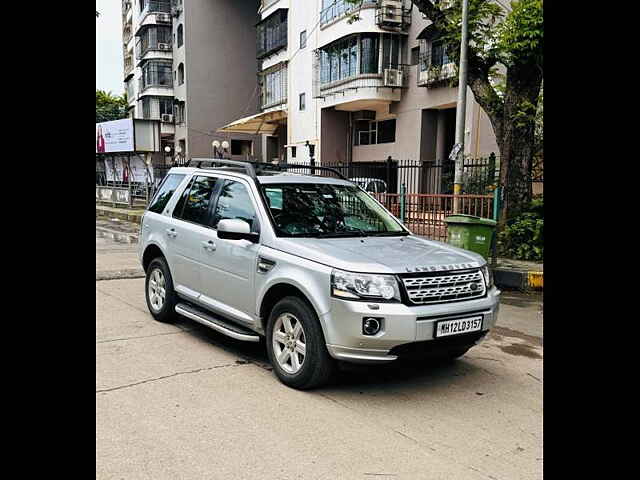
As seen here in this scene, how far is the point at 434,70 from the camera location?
71.9 feet

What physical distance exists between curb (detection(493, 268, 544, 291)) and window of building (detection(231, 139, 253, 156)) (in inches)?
1395

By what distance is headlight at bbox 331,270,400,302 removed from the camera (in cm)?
423

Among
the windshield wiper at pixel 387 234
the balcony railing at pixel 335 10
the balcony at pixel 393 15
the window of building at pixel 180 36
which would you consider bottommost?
the windshield wiper at pixel 387 234

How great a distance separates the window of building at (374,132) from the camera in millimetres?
27381

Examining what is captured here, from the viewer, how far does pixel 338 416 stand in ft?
13.5

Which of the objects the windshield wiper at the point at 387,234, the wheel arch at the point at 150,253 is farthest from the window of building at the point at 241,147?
the windshield wiper at the point at 387,234

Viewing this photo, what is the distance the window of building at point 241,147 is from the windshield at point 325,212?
38.4 metres

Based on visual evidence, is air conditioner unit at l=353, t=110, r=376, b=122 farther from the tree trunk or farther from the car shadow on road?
the car shadow on road

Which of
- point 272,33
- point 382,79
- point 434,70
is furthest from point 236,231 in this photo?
point 272,33

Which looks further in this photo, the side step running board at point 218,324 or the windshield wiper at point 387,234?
the windshield wiper at point 387,234

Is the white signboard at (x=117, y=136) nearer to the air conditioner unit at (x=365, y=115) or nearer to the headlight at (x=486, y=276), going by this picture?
the air conditioner unit at (x=365, y=115)

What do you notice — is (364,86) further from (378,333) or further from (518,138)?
(378,333)
